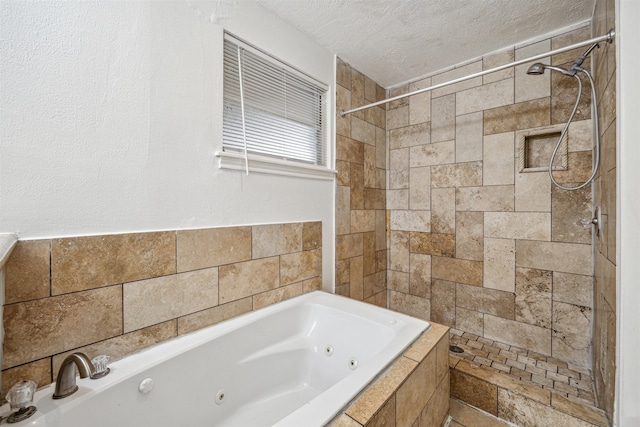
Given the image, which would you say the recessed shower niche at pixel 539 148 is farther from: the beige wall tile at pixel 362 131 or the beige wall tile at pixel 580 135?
the beige wall tile at pixel 362 131

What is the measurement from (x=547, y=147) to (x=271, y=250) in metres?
2.13

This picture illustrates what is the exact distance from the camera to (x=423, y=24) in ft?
6.07

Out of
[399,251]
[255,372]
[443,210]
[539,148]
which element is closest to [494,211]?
[443,210]

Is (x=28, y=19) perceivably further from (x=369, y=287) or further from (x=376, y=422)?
(x=369, y=287)

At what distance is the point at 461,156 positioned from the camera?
228cm

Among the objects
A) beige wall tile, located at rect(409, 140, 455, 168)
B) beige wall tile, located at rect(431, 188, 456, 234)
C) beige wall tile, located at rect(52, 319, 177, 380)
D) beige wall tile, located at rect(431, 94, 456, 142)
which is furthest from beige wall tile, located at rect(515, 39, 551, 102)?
beige wall tile, located at rect(52, 319, 177, 380)

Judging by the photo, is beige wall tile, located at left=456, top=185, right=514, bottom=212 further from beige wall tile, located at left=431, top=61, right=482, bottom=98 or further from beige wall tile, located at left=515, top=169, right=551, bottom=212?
beige wall tile, located at left=431, top=61, right=482, bottom=98

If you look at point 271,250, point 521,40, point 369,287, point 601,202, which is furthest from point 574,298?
point 271,250

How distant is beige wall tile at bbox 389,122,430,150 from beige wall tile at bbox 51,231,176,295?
7.20 ft

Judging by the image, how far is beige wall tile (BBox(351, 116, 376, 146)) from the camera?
93.6 inches

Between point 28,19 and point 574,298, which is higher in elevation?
point 28,19

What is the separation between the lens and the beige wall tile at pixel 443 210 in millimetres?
2332

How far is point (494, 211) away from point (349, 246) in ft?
3.92

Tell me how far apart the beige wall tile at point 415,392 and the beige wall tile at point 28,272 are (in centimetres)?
137
